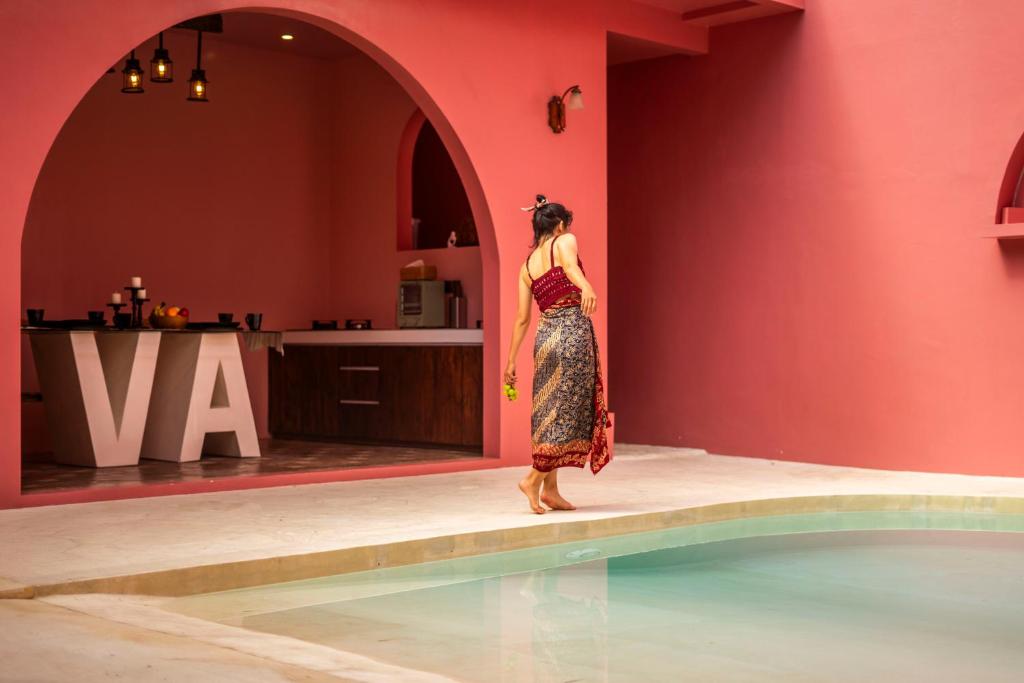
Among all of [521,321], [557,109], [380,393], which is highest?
[557,109]

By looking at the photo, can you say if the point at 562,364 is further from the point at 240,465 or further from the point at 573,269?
the point at 240,465

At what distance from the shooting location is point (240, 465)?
866cm

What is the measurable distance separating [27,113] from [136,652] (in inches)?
161

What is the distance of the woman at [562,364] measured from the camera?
21.2 ft

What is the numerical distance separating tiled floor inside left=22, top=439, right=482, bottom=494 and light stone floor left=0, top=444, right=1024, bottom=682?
1.86 feet

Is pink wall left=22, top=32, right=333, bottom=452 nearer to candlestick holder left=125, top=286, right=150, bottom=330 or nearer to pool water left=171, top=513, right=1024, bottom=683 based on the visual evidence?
candlestick holder left=125, top=286, right=150, bottom=330

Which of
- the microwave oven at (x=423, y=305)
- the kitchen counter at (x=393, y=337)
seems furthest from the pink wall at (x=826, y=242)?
the kitchen counter at (x=393, y=337)

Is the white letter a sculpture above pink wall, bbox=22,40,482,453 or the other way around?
the other way around

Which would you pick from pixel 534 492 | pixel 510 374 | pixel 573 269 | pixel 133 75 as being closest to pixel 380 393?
pixel 133 75

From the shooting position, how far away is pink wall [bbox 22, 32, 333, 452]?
10.3m

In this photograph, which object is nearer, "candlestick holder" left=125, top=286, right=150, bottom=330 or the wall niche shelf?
the wall niche shelf

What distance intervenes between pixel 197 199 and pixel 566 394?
594 centimetres

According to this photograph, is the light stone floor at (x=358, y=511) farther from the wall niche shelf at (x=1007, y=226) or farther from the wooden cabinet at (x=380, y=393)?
the wall niche shelf at (x=1007, y=226)

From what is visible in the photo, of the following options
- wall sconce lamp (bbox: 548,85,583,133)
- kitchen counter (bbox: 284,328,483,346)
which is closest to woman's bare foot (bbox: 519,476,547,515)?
kitchen counter (bbox: 284,328,483,346)
